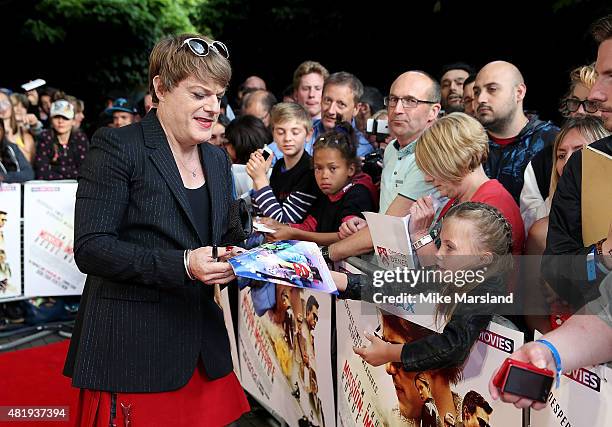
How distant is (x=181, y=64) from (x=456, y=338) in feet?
4.97

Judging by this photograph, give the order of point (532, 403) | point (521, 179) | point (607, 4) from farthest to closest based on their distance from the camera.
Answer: point (607, 4) → point (521, 179) → point (532, 403)

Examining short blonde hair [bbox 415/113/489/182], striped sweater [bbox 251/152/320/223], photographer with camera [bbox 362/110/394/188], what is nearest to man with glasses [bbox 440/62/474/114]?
photographer with camera [bbox 362/110/394/188]

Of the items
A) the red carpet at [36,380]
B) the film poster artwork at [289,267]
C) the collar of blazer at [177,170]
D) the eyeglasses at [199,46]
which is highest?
the eyeglasses at [199,46]

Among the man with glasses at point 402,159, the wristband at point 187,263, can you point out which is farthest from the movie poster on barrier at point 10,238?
the wristband at point 187,263

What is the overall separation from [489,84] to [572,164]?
2.56 meters

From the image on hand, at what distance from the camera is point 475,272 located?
318cm

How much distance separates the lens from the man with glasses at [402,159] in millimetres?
4570

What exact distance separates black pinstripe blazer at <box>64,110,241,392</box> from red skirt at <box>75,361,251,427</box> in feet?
0.24

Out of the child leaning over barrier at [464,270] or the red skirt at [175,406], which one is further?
the red skirt at [175,406]

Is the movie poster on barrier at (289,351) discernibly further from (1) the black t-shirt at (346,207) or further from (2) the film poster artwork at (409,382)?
(1) the black t-shirt at (346,207)

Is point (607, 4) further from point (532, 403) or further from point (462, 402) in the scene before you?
point (532, 403)

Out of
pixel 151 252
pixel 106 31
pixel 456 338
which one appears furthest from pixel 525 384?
pixel 106 31

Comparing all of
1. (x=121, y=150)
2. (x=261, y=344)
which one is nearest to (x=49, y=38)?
(x=261, y=344)

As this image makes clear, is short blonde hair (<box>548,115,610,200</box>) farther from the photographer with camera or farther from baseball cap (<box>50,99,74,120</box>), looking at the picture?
baseball cap (<box>50,99,74,120</box>)
